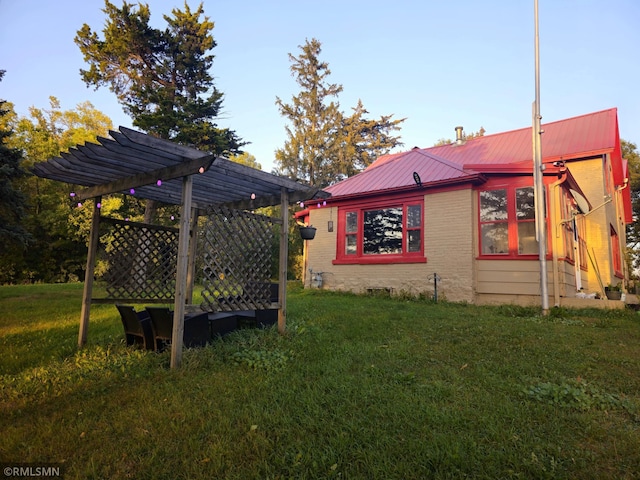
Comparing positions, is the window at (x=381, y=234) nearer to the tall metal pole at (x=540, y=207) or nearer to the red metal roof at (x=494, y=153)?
the red metal roof at (x=494, y=153)

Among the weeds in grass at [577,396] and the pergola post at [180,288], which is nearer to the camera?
the weeds in grass at [577,396]

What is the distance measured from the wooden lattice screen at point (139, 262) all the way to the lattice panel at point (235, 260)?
1.60 m

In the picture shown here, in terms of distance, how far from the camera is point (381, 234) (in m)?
10.7

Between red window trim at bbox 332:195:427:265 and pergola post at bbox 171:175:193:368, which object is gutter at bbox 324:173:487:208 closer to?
red window trim at bbox 332:195:427:265

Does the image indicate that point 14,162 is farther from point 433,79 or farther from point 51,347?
point 433,79

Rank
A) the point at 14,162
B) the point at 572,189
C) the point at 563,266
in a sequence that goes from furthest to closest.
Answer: the point at 14,162 → the point at 572,189 → the point at 563,266

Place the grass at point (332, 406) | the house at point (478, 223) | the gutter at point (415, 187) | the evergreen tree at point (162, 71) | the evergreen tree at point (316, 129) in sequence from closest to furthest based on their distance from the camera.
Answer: the grass at point (332, 406) < the house at point (478, 223) < the gutter at point (415, 187) < the evergreen tree at point (162, 71) < the evergreen tree at point (316, 129)

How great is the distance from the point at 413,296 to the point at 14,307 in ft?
32.5

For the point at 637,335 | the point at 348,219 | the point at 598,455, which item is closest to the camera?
the point at 598,455

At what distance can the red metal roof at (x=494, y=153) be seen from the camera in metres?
9.82

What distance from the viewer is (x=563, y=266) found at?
814 cm

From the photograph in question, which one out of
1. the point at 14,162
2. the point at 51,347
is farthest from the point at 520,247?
the point at 14,162

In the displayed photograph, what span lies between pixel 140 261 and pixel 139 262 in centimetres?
2

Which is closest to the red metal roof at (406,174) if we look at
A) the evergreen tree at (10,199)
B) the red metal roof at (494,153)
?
the red metal roof at (494,153)
